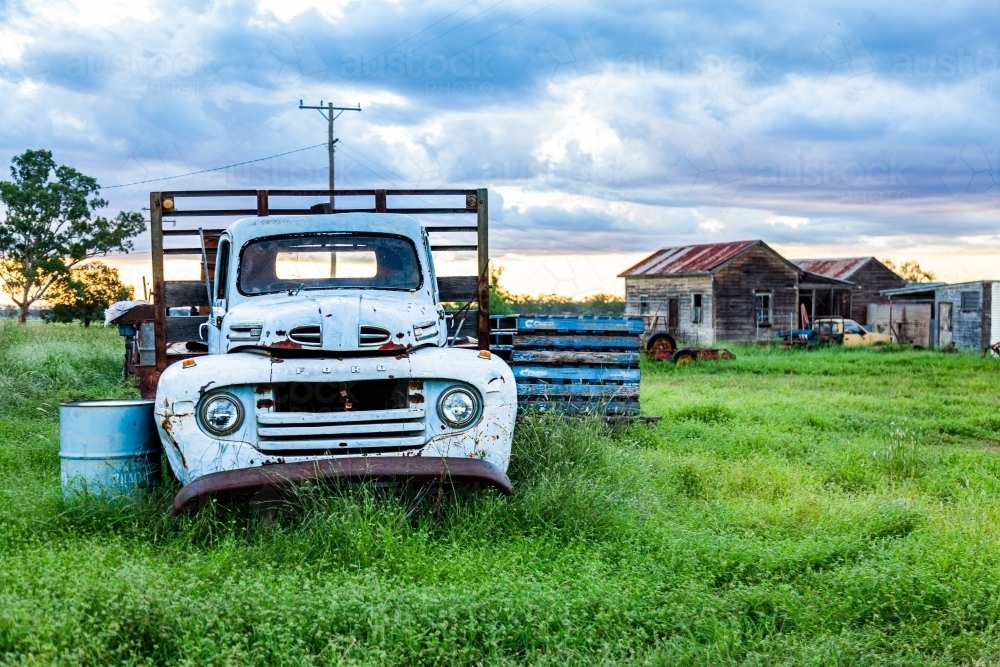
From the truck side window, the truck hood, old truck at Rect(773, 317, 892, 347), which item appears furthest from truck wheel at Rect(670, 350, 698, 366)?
the truck hood

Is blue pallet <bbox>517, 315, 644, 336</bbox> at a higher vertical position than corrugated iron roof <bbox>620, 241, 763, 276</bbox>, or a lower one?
lower

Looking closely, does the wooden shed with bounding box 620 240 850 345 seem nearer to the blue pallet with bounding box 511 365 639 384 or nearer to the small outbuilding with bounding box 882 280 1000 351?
the small outbuilding with bounding box 882 280 1000 351

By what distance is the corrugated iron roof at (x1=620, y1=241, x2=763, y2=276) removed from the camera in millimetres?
35938

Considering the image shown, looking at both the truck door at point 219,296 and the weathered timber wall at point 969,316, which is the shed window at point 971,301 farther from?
the truck door at point 219,296

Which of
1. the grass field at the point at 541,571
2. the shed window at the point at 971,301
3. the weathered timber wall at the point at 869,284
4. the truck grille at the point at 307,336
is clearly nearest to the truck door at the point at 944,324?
the shed window at the point at 971,301

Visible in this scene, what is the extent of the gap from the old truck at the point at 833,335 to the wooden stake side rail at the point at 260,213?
24.5 m

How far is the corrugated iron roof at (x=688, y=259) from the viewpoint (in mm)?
35938

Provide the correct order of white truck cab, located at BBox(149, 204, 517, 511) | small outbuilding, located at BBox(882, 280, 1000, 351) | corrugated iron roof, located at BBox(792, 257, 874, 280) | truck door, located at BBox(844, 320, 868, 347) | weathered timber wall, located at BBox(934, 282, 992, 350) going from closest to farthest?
white truck cab, located at BBox(149, 204, 517, 511)
small outbuilding, located at BBox(882, 280, 1000, 351)
weathered timber wall, located at BBox(934, 282, 992, 350)
truck door, located at BBox(844, 320, 868, 347)
corrugated iron roof, located at BBox(792, 257, 874, 280)

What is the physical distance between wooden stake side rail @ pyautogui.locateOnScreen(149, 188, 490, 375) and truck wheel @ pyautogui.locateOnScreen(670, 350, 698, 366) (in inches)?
578

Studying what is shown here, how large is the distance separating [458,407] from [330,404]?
808 mm

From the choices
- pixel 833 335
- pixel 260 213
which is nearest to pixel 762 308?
pixel 833 335

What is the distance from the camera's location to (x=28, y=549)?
16.9ft

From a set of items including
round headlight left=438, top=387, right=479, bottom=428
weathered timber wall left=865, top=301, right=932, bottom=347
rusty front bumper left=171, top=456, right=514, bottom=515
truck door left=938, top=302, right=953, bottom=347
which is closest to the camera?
rusty front bumper left=171, top=456, right=514, bottom=515

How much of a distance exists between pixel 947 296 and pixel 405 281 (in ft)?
98.2
